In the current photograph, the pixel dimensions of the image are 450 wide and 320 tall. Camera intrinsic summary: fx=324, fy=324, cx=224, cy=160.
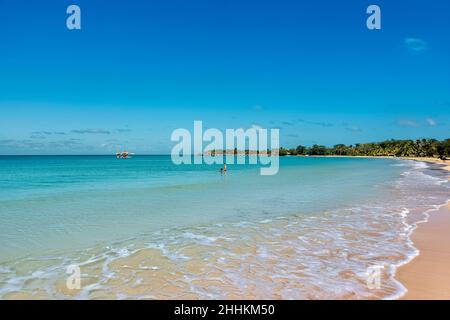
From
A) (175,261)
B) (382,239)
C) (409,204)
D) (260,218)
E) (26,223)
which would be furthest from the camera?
(409,204)

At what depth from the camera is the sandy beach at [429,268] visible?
5.35 metres

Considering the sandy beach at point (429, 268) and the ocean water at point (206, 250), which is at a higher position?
the sandy beach at point (429, 268)

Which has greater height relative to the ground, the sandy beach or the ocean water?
the sandy beach

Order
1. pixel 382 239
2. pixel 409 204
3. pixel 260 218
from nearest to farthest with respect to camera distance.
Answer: pixel 382 239 → pixel 260 218 → pixel 409 204

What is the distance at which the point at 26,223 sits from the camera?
38.0ft

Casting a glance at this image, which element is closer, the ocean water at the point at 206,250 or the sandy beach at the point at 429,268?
the sandy beach at the point at 429,268

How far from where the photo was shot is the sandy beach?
17.5 feet

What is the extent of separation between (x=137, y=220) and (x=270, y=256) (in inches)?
248

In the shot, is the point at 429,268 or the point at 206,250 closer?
the point at 429,268

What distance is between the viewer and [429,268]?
6.51m

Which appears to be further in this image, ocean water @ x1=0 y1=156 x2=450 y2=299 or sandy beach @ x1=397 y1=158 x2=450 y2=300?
ocean water @ x1=0 y1=156 x2=450 y2=299
